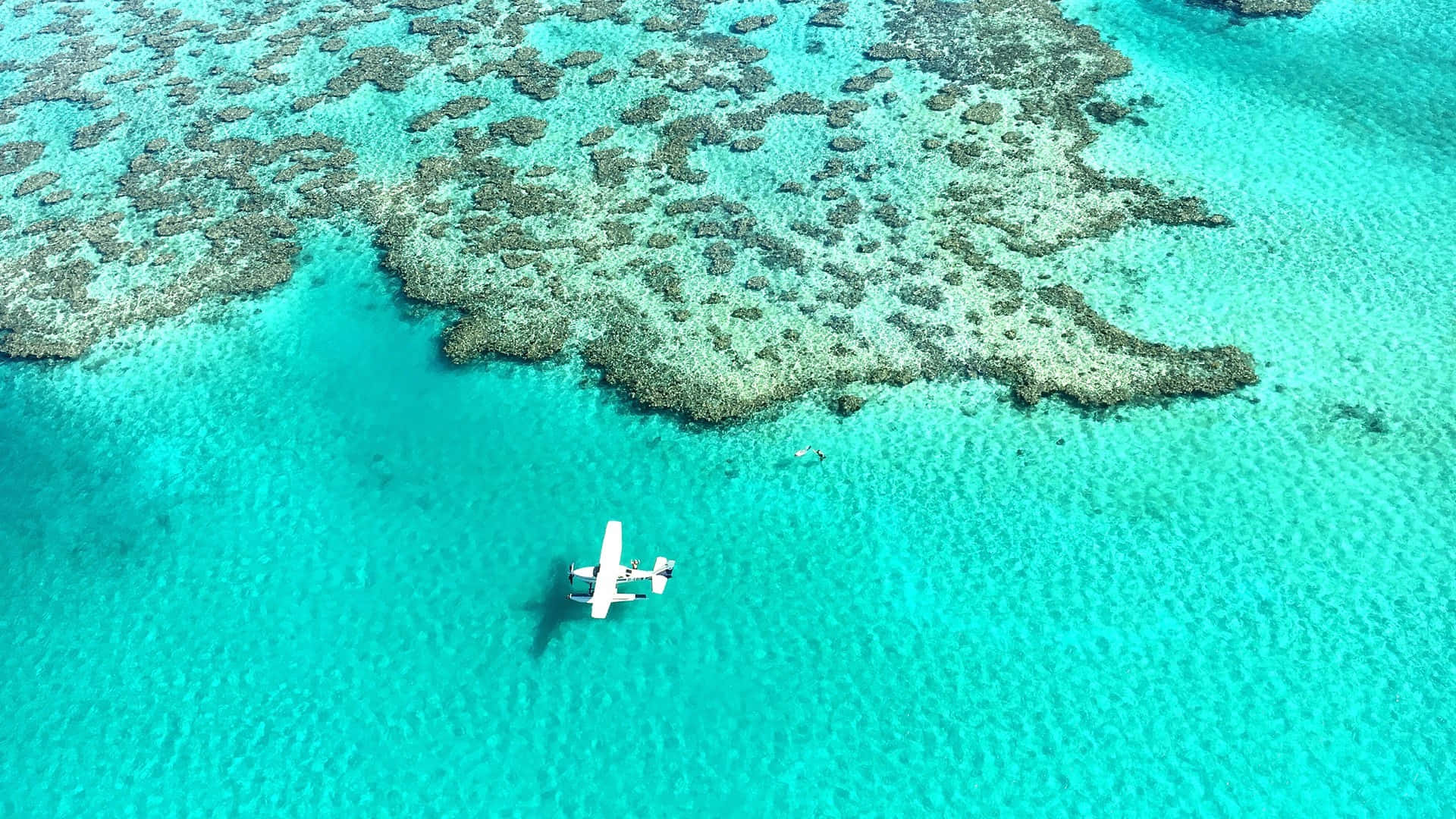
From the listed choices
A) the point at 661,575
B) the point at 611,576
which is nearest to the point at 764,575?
the point at 661,575

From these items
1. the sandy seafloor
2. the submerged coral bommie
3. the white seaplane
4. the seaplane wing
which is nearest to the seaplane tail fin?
the white seaplane

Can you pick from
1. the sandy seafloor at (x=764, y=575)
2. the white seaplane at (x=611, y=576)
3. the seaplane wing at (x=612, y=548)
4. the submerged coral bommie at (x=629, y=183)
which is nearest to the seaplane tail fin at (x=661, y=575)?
the white seaplane at (x=611, y=576)

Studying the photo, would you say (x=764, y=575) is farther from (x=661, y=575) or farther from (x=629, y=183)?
(x=629, y=183)

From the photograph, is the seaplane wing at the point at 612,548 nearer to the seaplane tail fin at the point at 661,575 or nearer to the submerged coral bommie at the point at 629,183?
the seaplane tail fin at the point at 661,575

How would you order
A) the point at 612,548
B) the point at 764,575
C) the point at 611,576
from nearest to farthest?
1. the point at 611,576
2. the point at 612,548
3. the point at 764,575

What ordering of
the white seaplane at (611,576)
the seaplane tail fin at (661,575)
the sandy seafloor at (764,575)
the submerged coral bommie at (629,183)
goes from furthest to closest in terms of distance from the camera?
1. the submerged coral bommie at (629,183)
2. the seaplane tail fin at (661,575)
3. the white seaplane at (611,576)
4. the sandy seafloor at (764,575)

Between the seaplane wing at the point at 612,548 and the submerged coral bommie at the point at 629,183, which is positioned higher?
the submerged coral bommie at the point at 629,183

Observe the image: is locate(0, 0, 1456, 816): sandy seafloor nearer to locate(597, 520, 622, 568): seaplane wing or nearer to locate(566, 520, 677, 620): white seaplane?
locate(566, 520, 677, 620): white seaplane
